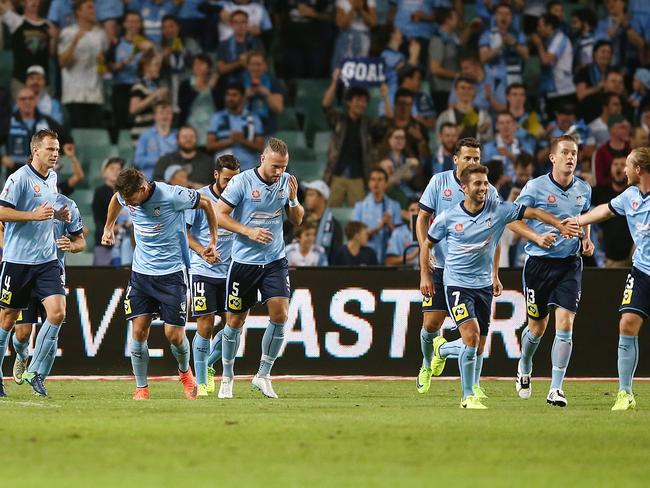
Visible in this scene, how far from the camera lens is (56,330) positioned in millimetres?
12992

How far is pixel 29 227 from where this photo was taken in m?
12.9

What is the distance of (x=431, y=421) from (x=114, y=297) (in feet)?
22.6

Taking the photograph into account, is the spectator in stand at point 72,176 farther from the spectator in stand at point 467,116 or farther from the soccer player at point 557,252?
the soccer player at point 557,252

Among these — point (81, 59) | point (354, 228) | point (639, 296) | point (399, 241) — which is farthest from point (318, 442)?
point (81, 59)

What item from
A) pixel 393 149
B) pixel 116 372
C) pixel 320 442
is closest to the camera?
pixel 320 442

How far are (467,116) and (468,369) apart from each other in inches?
393

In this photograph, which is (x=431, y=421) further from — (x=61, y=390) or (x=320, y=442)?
(x=61, y=390)

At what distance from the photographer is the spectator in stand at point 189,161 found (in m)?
19.7

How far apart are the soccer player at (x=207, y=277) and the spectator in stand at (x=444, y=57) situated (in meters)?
8.40

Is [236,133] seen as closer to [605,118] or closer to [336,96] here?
[336,96]

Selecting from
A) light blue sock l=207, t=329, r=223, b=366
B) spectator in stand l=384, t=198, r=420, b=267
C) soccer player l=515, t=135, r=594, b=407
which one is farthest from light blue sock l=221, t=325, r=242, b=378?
spectator in stand l=384, t=198, r=420, b=267

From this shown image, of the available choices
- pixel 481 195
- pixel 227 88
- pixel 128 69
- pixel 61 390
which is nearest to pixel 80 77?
pixel 128 69

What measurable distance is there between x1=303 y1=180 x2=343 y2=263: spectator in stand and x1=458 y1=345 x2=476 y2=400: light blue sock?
24.6 ft

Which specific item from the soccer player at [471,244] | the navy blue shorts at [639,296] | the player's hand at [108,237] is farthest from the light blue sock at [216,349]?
the navy blue shorts at [639,296]
